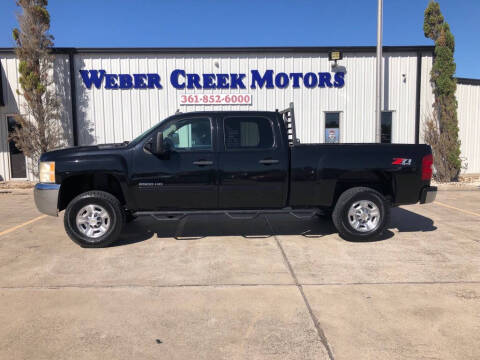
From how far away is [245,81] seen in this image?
12773 mm

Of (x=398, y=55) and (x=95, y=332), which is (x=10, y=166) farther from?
(x=398, y=55)

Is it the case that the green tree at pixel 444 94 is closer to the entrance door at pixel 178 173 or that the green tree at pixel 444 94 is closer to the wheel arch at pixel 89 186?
the entrance door at pixel 178 173

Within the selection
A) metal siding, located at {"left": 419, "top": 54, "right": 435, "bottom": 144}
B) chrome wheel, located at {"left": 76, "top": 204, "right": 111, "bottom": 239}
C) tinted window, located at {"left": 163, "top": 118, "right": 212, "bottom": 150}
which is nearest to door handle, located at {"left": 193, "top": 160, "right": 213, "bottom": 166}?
tinted window, located at {"left": 163, "top": 118, "right": 212, "bottom": 150}

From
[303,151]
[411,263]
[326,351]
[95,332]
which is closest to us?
[326,351]

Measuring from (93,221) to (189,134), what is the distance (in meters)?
1.94

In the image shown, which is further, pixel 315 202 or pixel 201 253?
pixel 315 202

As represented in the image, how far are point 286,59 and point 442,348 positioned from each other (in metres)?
11.5

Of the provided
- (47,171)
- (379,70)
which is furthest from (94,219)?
(379,70)

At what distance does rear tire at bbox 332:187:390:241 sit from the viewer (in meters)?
5.57

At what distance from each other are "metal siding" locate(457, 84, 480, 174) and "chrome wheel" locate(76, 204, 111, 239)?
13.5 m

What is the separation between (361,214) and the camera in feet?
18.5

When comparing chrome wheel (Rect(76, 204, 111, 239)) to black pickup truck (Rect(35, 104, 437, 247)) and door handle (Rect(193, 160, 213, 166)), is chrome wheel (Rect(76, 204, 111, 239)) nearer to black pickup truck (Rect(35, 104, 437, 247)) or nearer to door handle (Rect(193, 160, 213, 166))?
black pickup truck (Rect(35, 104, 437, 247))

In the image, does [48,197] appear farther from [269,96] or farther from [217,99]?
[269,96]

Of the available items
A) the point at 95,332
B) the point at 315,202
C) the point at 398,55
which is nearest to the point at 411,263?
the point at 315,202
